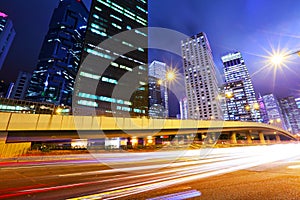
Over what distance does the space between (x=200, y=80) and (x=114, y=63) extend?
83.8 meters

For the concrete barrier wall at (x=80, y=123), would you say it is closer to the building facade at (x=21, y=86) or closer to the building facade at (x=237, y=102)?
the building facade at (x=21, y=86)

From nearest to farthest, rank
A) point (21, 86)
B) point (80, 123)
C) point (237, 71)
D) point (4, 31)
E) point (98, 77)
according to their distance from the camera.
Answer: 1. point (80, 123)
2. point (98, 77)
3. point (4, 31)
4. point (21, 86)
5. point (237, 71)

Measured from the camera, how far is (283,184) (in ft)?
16.3

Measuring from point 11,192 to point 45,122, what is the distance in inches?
626

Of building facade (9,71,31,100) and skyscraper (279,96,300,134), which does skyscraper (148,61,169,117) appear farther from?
skyscraper (279,96,300,134)

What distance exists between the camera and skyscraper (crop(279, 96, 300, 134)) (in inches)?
6762

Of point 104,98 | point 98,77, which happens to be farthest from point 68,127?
point 98,77

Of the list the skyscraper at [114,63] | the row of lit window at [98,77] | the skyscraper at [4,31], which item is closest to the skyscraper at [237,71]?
the skyscraper at [114,63]

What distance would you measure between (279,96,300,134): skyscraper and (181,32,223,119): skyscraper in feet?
417

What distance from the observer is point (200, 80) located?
132 m

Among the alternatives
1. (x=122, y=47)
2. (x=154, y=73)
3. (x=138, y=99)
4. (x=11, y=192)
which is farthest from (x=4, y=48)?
(x=11, y=192)

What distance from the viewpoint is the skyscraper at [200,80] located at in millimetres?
120938

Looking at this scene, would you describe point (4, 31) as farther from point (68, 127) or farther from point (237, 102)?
point (237, 102)

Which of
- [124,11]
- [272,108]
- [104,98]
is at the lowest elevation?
[104,98]
